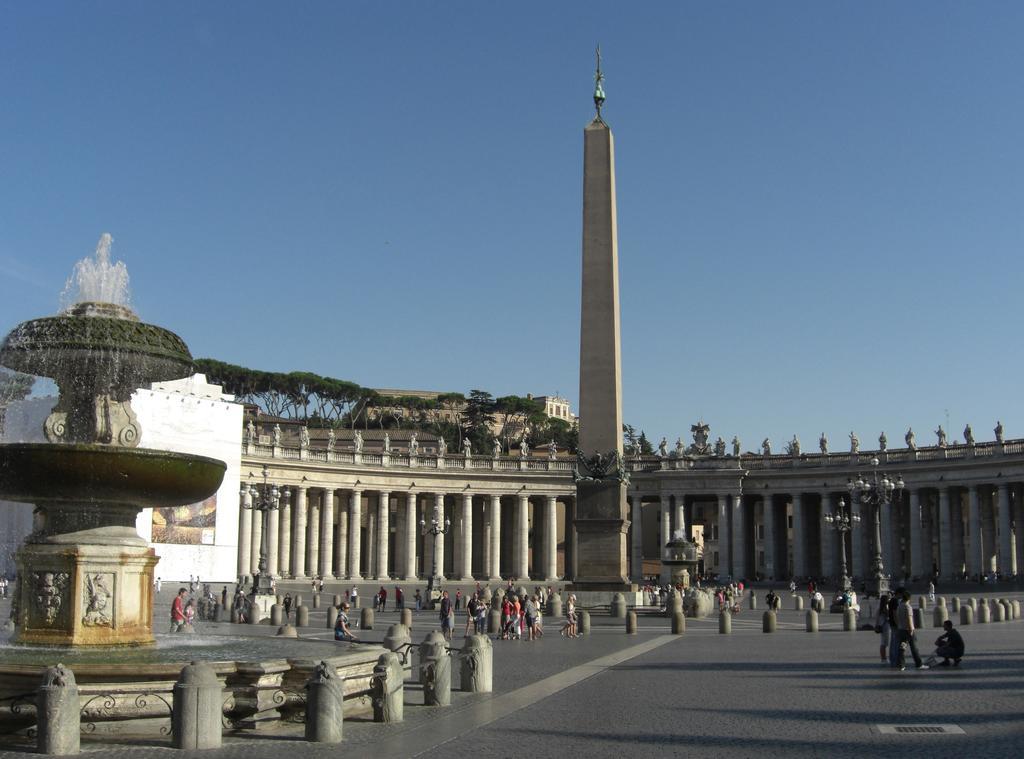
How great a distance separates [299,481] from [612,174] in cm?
4487

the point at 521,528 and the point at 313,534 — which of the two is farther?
the point at 521,528

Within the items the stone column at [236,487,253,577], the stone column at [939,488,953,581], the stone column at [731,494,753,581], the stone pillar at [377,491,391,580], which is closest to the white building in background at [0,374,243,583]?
the stone column at [236,487,253,577]

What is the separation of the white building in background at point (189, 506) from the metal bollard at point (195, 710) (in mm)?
49272

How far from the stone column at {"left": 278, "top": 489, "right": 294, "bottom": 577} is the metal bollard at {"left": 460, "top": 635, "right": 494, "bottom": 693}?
6438cm

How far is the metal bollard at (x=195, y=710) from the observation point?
1245cm

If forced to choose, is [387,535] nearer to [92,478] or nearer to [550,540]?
[550,540]

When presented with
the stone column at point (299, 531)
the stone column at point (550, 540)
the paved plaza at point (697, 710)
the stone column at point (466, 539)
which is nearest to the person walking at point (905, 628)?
the paved plaza at point (697, 710)

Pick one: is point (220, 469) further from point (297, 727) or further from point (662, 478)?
point (662, 478)

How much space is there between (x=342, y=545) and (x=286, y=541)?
22.4 ft

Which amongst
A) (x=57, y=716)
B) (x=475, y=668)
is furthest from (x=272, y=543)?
(x=57, y=716)

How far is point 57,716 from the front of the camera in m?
11.9

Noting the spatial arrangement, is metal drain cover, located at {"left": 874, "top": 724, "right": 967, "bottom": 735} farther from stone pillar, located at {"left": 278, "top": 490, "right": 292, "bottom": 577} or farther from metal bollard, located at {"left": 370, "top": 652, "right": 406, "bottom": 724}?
stone pillar, located at {"left": 278, "top": 490, "right": 292, "bottom": 577}

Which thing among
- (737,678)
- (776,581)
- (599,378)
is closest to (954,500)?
(776,581)

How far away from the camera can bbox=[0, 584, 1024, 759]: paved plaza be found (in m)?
12.9
